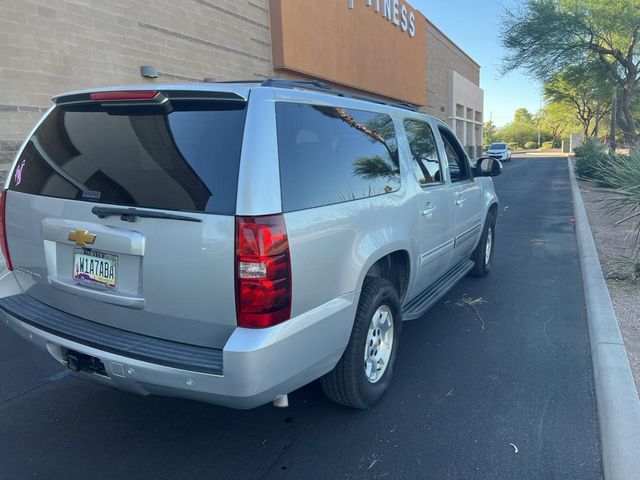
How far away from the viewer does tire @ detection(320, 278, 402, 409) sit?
314 cm

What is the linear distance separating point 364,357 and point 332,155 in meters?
1.29

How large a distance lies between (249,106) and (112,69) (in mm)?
8532

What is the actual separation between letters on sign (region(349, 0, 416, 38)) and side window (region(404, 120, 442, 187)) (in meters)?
15.6

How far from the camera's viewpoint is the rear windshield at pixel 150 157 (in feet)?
8.09

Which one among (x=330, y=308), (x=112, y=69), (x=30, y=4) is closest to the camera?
(x=330, y=308)

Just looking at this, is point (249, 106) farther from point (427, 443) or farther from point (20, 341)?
point (20, 341)

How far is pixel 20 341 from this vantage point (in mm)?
4570

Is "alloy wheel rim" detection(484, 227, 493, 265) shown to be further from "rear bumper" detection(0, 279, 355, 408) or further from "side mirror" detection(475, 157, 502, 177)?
"rear bumper" detection(0, 279, 355, 408)

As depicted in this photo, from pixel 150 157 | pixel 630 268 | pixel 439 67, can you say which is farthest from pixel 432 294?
pixel 439 67

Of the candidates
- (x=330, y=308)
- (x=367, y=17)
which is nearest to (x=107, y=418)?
(x=330, y=308)

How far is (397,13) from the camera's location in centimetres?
2309

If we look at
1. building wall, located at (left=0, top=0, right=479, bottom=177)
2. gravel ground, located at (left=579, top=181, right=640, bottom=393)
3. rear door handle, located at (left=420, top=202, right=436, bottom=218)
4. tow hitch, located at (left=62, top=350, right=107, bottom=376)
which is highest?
building wall, located at (left=0, top=0, right=479, bottom=177)

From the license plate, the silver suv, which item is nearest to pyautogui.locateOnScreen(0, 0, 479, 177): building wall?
the silver suv

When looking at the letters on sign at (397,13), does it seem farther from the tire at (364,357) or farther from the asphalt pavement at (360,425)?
the tire at (364,357)
